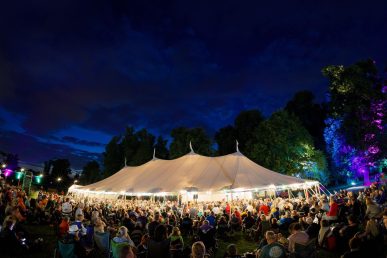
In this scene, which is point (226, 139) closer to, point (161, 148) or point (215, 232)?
point (161, 148)

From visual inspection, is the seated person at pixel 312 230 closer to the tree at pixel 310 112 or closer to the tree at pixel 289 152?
the tree at pixel 289 152

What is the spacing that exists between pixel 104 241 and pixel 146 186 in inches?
268

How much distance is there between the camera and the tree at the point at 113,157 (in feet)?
131

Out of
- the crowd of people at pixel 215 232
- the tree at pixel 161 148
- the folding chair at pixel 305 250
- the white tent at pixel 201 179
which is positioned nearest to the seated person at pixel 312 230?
the crowd of people at pixel 215 232

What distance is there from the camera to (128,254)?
3461mm

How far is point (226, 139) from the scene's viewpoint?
33969 millimetres

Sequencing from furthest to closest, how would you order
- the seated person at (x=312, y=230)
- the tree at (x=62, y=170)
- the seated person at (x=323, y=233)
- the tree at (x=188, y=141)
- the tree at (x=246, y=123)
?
1. the tree at (x=62, y=170)
2. the tree at (x=188, y=141)
3. the tree at (x=246, y=123)
4. the seated person at (x=312, y=230)
5. the seated person at (x=323, y=233)

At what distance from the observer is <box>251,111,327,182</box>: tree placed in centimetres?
2367

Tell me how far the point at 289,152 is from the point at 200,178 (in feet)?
44.4

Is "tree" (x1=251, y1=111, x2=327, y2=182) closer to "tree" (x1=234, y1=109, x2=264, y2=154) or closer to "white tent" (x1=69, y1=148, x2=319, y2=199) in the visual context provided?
"tree" (x1=234, y1=109, x2=264, y2=154)

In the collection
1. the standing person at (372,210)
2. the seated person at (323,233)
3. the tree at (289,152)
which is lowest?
the seated person at (323,233)

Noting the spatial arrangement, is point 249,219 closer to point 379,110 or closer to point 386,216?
point 386,216

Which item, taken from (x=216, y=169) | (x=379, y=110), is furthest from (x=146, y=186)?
(x=379, y=110)

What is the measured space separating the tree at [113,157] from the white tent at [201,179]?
24.4 meters
